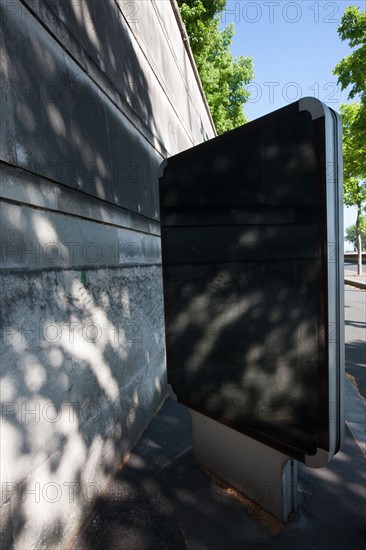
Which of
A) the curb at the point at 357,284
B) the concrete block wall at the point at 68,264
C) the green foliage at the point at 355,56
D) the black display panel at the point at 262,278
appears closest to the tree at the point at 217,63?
the green foliage at the point at 355,56

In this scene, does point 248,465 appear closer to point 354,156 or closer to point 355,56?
point 355,56

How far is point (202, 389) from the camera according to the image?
280cm

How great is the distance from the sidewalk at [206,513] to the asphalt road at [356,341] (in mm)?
2506

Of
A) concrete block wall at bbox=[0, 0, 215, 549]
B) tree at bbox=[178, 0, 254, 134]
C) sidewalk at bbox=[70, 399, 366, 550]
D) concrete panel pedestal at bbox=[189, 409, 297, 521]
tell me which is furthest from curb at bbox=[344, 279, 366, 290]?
concrete panel pedestal at bbox=[189, 409, 297, 521]

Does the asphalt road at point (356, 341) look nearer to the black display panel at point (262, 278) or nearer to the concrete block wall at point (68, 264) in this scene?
the black display panel at point (262, 278)

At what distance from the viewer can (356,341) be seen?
7609 millimetres

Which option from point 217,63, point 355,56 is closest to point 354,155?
point 355,56

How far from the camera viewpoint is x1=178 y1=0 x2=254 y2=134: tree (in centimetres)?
1268

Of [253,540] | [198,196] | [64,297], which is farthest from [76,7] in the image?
[253,540]

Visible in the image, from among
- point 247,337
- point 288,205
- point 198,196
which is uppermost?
point 198,196

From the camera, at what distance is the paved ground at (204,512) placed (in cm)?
226

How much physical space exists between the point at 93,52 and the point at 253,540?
424 centimetres

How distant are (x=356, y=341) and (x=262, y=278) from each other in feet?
21.5

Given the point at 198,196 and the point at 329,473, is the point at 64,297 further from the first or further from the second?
the point at 329,473
